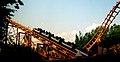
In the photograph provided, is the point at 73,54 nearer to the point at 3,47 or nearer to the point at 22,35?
the point at 22,35

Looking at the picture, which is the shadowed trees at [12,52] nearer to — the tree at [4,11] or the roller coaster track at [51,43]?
the tree at [4,11]

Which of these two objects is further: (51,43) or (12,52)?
(51,43)

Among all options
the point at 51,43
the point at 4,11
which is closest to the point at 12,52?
the point at 4,11

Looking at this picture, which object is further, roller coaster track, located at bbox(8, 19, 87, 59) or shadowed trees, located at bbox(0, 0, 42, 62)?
roller coaster track, located at bbox(8, 19, 87, 59)

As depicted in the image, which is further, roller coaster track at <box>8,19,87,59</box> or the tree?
roller coaster track at <box>8,19,87,59</box>

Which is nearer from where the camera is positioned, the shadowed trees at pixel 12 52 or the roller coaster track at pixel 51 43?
the shadowed trees at pixel 12 52

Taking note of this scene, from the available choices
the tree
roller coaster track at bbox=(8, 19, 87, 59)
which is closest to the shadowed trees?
the tree

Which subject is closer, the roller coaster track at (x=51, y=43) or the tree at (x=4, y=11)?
the tree at (x=4, y=11)

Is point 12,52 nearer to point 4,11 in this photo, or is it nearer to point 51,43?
point 4,11

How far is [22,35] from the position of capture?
88.9 ft

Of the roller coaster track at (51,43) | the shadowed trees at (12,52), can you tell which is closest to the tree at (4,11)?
the shadowed trees at (12,52)

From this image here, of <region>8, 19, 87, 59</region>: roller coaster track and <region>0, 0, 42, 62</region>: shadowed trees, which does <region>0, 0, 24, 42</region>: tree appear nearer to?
<region>0, 0, 42, 62</region>: shadowed trees

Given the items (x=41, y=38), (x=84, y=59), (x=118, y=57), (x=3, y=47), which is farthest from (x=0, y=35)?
(x=41, y=38)

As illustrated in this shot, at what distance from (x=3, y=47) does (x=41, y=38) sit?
12858 mm
